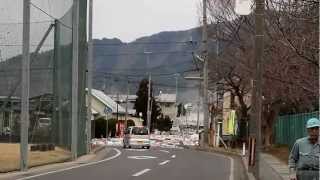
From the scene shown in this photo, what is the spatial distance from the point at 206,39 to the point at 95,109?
230 ft

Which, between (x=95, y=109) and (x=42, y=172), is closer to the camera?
(x=42, y=172)

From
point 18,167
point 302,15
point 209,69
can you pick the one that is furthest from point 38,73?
point 209,69

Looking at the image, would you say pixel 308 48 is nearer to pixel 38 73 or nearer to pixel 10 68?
pixel 10 68

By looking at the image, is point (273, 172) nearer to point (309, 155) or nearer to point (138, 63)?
point (309, 155)

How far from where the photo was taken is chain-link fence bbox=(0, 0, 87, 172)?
74.3ft

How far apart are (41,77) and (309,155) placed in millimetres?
17942

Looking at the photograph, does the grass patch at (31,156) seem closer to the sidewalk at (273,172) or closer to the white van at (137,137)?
the sidewalk at (273,172)

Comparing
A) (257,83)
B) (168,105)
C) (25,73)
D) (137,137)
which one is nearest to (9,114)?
(25,73)

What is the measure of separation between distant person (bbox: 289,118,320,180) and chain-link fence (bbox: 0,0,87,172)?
1356 centimetres

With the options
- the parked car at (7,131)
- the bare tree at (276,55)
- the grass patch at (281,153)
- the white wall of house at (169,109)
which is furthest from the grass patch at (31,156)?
the white wall of house at (169,109)

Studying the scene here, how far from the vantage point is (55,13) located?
88.4 feet

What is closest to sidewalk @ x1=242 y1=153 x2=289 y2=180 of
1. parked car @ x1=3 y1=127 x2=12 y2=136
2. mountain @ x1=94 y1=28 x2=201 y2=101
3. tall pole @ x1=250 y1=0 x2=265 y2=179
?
tall pole @ x1=250 y1=0 x2=265 y2=179

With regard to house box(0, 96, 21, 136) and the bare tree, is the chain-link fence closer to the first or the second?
house box(0, 96, 21, 136)

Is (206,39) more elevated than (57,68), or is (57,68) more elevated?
(206,39)
